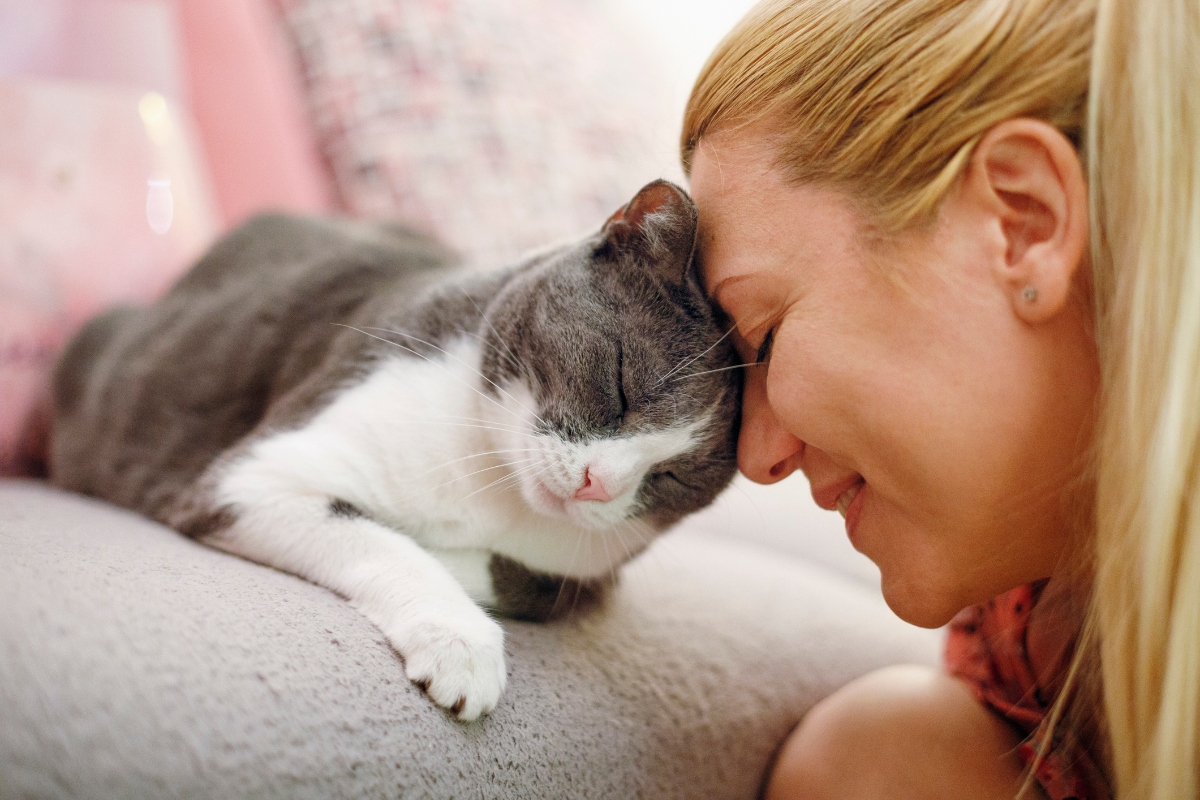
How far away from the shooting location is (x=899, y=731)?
982 millimetres

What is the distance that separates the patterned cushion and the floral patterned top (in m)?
1.18

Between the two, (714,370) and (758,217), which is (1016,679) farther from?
(758,217)

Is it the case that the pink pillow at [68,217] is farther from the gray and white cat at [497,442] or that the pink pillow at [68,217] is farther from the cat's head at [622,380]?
the cat's head at [622,380]

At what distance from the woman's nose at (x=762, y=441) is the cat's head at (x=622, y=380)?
1.4 inches

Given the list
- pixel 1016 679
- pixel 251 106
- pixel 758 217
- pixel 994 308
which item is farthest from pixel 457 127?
pixel 1016 679

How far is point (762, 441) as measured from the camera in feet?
3.13

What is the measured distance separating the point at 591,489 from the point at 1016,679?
59 centimetres

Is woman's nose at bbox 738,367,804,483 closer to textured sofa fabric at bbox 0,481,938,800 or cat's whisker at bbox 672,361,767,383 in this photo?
cat's whisker at bbox 672,361,767,383

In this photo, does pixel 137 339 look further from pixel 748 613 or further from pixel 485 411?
pixel 748 613

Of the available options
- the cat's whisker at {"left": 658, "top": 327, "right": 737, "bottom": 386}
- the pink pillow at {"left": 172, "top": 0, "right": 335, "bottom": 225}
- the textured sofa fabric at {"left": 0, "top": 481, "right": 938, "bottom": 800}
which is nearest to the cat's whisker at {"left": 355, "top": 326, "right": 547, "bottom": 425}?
the cat's whisker at {"left": 658, "top": 327, "right": 737, "bottom": 386}

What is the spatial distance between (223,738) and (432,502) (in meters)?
0.46

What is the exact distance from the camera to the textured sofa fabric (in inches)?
22.3

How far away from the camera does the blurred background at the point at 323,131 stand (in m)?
1.54

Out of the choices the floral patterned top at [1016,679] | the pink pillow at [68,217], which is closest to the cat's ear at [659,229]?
the floral patterned top at [1016,679]
